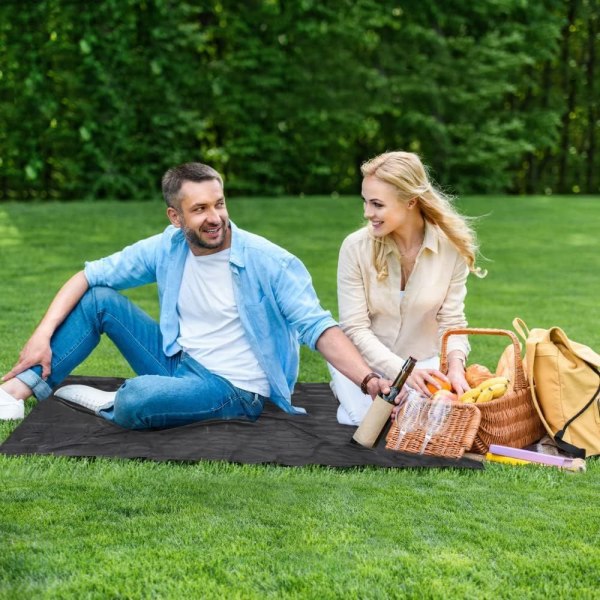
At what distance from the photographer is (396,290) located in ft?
15.7

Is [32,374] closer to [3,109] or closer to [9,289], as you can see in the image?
[9,289]

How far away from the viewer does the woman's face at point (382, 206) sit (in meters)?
4.55

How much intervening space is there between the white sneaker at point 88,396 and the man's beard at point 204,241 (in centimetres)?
80

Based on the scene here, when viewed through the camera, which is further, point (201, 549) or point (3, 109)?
point (3, 109)

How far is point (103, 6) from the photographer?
15414mm

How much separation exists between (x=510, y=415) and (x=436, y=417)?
340mm

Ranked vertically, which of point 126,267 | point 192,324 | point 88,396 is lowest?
point 88,396

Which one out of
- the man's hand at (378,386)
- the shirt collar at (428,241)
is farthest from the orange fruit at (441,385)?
the shirt collar at (428,241)

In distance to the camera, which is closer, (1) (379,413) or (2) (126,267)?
(1) (379,413)

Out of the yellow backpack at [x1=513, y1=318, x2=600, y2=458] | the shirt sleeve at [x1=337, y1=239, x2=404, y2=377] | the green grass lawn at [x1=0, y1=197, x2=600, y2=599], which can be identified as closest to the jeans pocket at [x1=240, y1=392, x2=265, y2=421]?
the shirt sleeve at [x1=337, y1=239, x2=404, y2=377]

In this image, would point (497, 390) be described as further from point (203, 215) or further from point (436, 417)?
point (203, 215)

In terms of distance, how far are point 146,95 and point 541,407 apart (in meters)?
12.9

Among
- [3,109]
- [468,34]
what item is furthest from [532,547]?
[468,34]

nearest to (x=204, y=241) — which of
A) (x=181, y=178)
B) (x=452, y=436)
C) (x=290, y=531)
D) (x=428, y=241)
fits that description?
(x=181, y=178)
